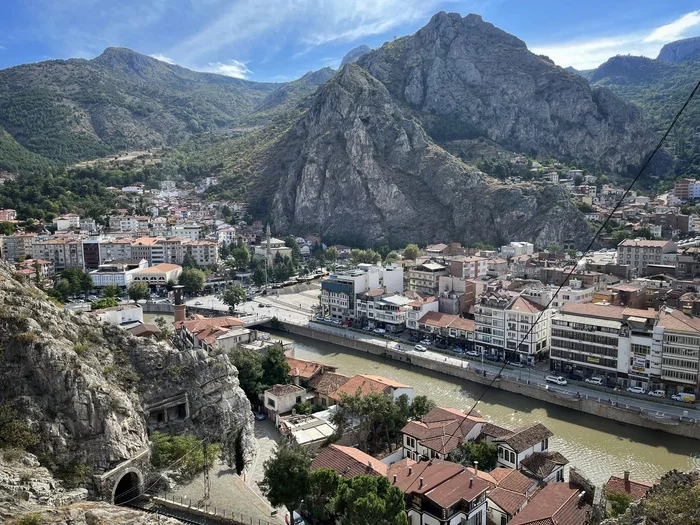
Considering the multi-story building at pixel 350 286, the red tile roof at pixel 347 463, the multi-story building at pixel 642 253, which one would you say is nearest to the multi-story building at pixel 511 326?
the multi-story building at pixel 350 286

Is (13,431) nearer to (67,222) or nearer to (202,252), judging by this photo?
(202,252)

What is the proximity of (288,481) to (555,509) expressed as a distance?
25.2ft

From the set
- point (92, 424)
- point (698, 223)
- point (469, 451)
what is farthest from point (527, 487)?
point (698, 223)

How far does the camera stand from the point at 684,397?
26.7m

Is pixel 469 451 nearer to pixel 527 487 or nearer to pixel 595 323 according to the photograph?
pixel 527 487

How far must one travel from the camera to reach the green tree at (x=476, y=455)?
64.8 ft

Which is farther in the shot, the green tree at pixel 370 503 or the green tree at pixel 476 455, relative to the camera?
the green tree at pixel 476 455

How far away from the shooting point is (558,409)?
28.2 metres

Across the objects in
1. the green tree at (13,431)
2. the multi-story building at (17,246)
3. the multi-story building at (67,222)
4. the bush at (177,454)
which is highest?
the multi-story building at (67,222)

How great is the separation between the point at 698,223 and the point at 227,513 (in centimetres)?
7376

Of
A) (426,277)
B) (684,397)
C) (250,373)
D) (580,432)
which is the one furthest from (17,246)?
(684,397)

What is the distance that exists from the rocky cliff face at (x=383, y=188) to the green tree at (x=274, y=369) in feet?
196

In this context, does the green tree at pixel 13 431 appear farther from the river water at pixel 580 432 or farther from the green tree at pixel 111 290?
the green tree at pixel 111 290

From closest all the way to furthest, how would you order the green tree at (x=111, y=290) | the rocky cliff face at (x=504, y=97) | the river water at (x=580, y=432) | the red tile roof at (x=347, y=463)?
1. the red tile roof at (x=347, y=463)
2. the river water at (x=580, y=432)
3. the green tree at (x=111, y=290)
4. the rocky cliff face at (x=504, y=97)
